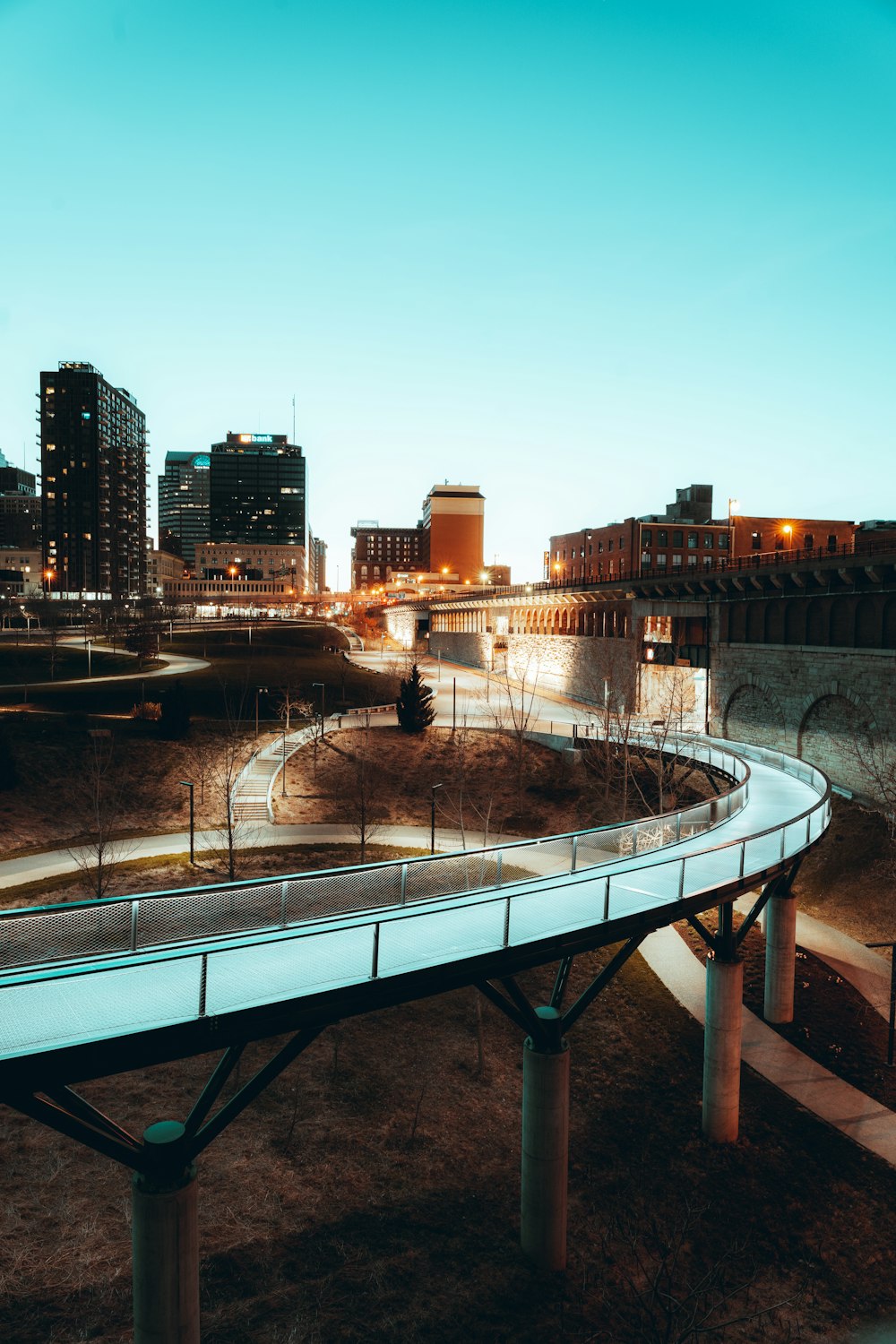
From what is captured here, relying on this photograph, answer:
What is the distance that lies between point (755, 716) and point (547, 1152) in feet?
106

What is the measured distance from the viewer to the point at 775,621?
130 ft

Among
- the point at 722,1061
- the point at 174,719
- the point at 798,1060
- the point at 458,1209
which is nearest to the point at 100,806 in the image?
the point at 174,719

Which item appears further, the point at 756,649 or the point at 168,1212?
the point at 756,649

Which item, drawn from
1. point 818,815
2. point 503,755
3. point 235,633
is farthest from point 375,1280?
point 235,633

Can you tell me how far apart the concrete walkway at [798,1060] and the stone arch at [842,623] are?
560 inches

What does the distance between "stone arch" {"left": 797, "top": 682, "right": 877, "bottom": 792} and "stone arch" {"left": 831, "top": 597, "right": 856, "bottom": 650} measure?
1.97 metres

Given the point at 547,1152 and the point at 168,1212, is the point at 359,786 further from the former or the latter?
the point at 168,1212

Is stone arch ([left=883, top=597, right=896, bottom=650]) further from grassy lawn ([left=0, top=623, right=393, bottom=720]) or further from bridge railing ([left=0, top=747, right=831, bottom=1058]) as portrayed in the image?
grassy lawn ([left=0, top=623, right=393, bottom=720])

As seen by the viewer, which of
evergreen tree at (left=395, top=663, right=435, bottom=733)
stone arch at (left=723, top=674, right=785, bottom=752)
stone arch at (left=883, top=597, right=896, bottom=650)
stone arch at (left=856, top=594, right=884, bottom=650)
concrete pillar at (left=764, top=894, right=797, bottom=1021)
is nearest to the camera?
concrete pillar at (left=764, top=894, right=797, bottom=1021)

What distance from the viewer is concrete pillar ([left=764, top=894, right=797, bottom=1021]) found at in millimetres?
20078

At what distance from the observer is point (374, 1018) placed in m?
19.8

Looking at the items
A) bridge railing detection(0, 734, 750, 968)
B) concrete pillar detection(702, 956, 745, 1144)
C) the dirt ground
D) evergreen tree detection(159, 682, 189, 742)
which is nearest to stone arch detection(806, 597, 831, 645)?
the dirt ground

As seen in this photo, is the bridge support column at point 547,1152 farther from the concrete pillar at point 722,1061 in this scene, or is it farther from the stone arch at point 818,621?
the stone arch at point 818,621

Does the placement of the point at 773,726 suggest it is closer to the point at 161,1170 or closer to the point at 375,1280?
the point at 375,1280
